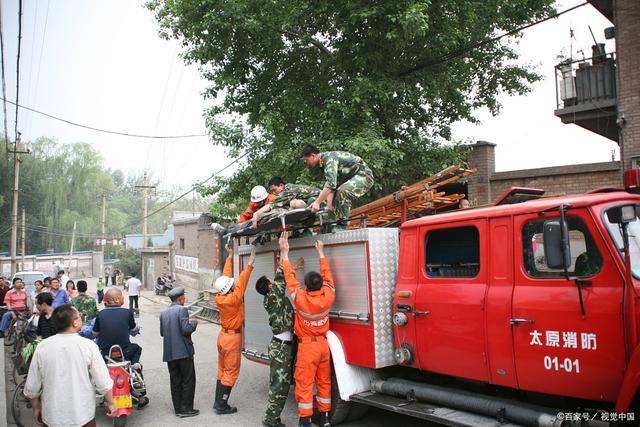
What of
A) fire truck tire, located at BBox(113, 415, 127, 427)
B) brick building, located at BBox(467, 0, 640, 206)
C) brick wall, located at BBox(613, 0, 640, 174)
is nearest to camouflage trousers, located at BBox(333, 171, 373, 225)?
fire truck tire, located at BBox(113, 415, 127, 427)

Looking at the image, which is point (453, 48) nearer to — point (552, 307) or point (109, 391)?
point (552, 307)

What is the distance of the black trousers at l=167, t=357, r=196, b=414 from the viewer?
22.9 ft

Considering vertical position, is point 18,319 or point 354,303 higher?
point 354,303

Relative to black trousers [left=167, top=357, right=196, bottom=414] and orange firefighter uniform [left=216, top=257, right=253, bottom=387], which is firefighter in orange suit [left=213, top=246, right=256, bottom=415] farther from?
black trousers [left=167, top=357, right=196, bottom=414]

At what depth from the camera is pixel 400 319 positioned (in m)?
5.31

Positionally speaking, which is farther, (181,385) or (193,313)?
(193,313)

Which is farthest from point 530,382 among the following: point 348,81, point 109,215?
point 109,215

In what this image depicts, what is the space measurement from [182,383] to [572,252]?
521 centimetres

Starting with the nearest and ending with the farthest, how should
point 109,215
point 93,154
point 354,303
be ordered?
point 354,303 < point 93,154 < point 109,215

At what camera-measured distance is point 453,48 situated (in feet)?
40.1

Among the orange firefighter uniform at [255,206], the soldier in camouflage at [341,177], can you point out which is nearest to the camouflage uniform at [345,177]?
the soldier in camouflage at [341,177]

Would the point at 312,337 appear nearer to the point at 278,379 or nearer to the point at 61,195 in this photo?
the point at 278,379

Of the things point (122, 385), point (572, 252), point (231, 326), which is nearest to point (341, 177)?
point (231, 326)

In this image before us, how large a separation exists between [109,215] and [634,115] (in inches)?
3174
